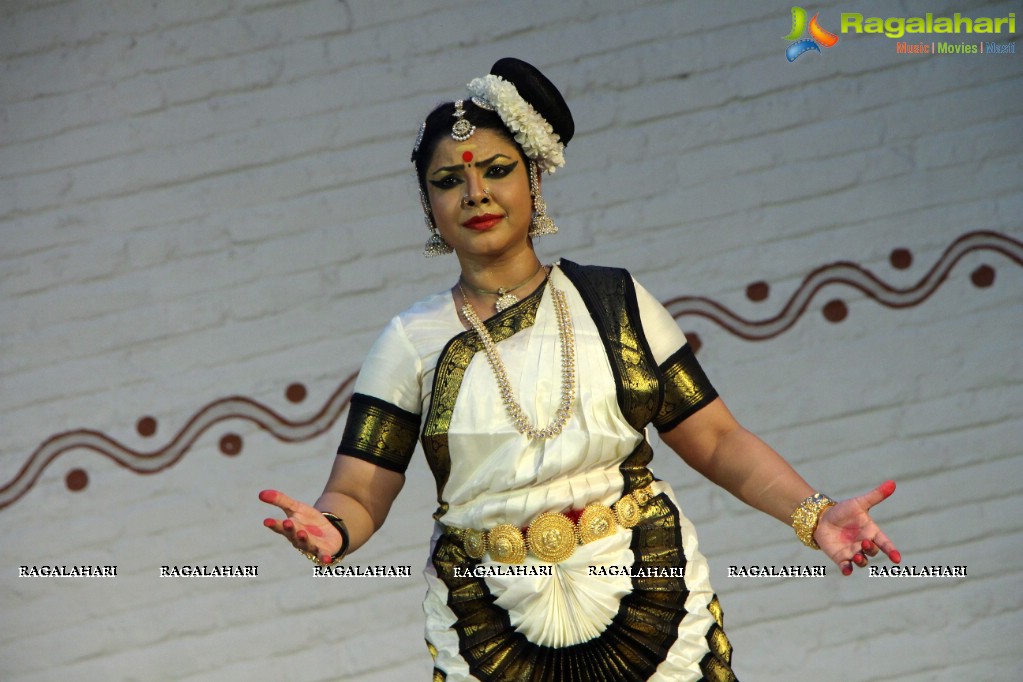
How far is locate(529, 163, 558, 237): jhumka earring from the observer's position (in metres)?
2.42

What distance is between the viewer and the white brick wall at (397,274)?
12.8 ft

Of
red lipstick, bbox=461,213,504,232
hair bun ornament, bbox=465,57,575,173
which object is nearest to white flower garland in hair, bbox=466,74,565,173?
hair bun ornament, bbox=465,57,575,173

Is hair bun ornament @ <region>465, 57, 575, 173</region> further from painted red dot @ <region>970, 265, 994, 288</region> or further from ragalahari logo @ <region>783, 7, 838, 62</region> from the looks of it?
painted red dot @ <region>970, 265, 994, 288</region>

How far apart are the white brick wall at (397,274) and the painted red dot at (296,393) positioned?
2 centimetres

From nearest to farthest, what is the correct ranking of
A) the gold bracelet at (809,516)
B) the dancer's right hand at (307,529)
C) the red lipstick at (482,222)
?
the dancer's right hand at (307,529)
the gold bracelet at (809,516)
the red lipstick at (482,222)

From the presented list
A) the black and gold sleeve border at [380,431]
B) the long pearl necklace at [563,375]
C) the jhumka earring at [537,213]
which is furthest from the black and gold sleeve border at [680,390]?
the black and gold sleeve border at [380,431]

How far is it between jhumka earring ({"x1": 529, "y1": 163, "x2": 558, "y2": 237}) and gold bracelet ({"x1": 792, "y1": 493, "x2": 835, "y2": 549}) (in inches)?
24.1

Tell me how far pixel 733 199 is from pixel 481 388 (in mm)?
1835

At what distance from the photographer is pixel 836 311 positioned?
3.93m

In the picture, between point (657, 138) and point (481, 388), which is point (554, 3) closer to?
point (657, 138)

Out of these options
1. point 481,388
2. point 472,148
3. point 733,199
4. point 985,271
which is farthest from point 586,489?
point 985,271

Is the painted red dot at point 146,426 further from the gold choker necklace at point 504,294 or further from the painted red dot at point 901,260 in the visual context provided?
the painted red dot at point 901,260

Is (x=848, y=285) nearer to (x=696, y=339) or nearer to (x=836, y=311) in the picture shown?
(x=836, y=311)

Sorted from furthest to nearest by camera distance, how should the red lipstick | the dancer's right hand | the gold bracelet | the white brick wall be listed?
the white brick wall → the red lipstick → the gold bracelet → the dancer's right hand
